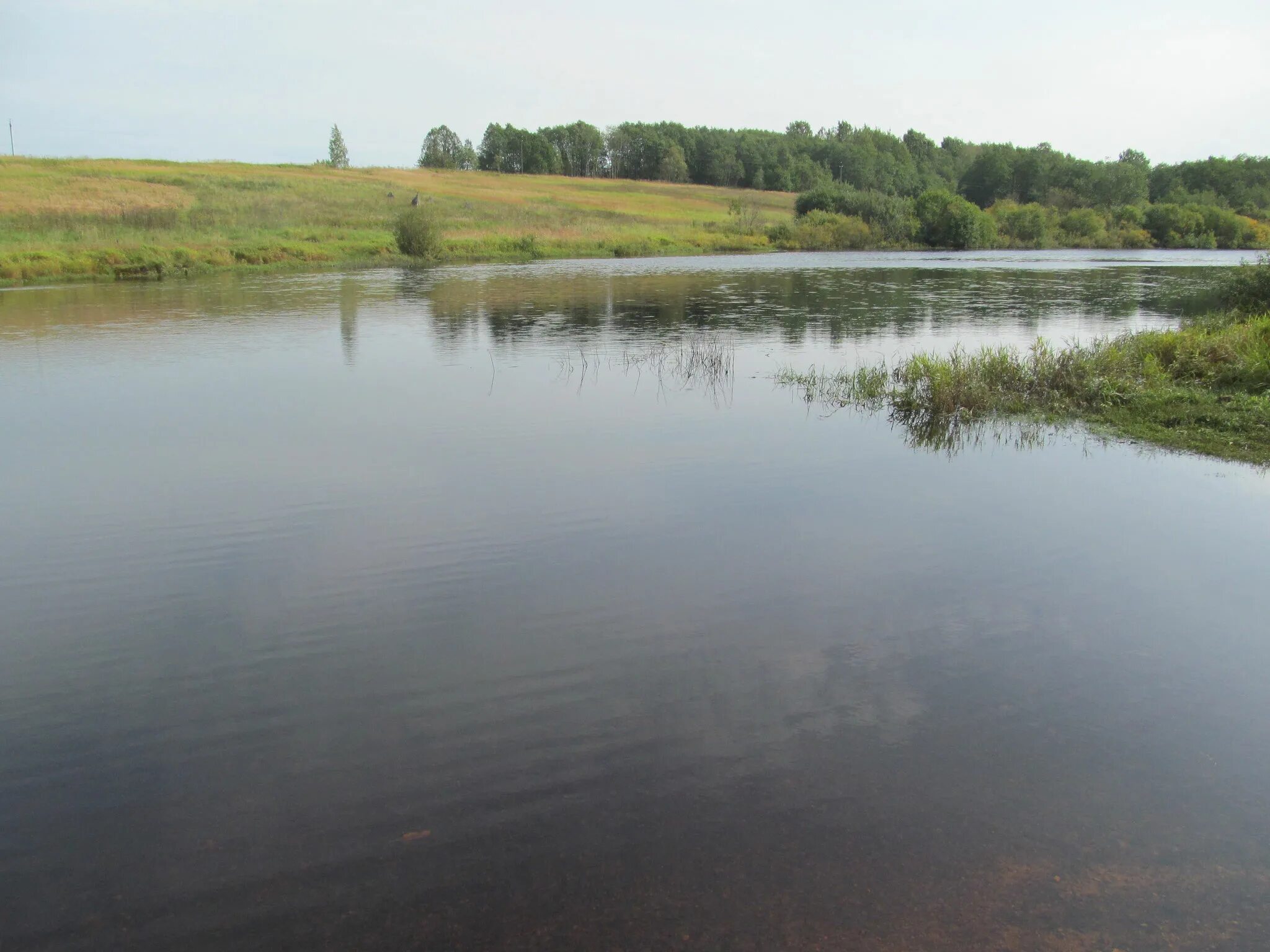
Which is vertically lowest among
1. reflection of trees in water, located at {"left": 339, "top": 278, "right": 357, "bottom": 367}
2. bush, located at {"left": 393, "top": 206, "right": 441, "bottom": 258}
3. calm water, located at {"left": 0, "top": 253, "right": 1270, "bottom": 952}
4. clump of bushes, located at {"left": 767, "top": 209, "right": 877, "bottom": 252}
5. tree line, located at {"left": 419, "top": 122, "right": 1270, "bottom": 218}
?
calm water, located at {"left": 0, "top": 253, "right": 1270, "bottom": 952}

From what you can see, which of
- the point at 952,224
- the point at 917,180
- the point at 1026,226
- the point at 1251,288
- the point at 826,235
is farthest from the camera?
the point at 917,180

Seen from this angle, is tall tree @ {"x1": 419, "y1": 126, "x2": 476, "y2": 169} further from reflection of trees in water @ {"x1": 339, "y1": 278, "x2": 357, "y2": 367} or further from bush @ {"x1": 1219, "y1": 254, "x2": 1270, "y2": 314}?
bush @ {"x1": 1219, "y1": 254, "x2": 1270, "y2": 314}

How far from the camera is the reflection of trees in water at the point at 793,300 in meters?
23.5

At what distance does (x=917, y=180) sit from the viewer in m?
112

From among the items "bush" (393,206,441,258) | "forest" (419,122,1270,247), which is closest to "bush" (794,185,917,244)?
"forest" (419,122,1270,247)

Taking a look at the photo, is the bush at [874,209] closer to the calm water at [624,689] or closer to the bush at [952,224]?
the bush at [952,224]

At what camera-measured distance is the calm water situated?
12.8 feet

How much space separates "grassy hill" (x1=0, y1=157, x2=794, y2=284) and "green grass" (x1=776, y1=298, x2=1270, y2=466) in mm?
33626

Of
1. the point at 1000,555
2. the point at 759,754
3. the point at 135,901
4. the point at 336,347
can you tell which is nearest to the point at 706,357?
the point at 336,347

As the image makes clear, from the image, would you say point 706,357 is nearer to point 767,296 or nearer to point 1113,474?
point 1113,474

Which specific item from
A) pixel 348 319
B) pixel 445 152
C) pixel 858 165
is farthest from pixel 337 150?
pixel 348 319

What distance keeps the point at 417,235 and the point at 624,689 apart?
143 feet

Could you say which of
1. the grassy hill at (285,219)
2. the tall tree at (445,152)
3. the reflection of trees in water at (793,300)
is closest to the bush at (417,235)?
the grassy hill at (285,219)

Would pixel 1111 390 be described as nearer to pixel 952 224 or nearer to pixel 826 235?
pixel 826 235
